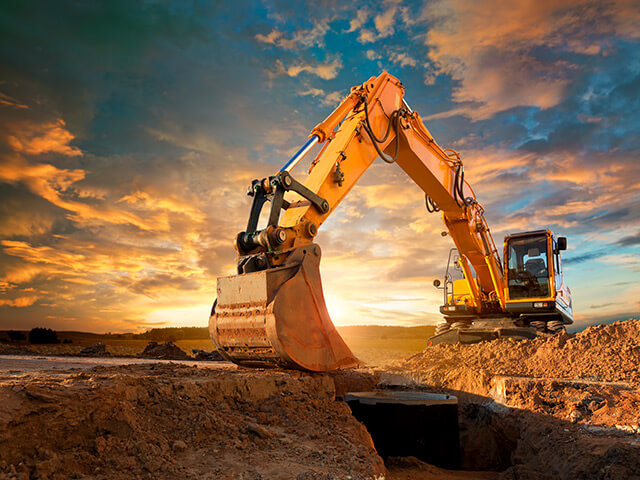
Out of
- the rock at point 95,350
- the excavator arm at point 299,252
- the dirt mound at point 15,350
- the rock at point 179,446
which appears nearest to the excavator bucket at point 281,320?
the excavator arm at point 299,252

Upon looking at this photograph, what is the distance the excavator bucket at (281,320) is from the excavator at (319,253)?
0.01m

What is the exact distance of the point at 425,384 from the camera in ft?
30.2

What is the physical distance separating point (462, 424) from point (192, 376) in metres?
4.93

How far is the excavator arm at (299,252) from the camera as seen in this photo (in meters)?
4.98

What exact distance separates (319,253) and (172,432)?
2600 millimetres

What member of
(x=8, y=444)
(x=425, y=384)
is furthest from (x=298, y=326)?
(x=425, y=384)

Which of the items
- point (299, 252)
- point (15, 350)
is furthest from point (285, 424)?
point (15, 350)

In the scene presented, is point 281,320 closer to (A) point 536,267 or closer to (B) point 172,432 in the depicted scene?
(B) point 172,432

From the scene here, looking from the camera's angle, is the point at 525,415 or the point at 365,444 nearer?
the point at 365,444

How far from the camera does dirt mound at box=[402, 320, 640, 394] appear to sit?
7.55 m

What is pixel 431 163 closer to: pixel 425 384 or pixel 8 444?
pixel 425 384

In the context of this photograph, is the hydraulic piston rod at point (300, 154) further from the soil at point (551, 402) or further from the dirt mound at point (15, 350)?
the dirt mound at point (15, 350)

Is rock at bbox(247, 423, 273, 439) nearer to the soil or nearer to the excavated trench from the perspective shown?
the excavated trench

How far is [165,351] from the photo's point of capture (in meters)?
12.7
